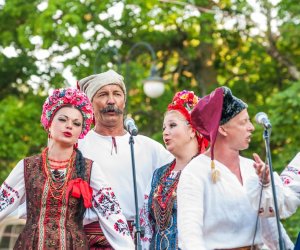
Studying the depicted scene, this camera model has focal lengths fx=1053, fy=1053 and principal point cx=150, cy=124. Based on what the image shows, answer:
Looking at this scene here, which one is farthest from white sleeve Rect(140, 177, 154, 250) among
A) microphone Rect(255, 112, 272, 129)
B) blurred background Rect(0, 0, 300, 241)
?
blurred background Rect(0, 0, 300, 241)

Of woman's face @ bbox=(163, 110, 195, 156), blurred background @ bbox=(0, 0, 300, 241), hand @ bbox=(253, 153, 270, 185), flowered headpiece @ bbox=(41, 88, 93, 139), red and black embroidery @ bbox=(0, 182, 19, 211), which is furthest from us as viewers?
blurred background @ bbox=(0, 0, 300, 241)

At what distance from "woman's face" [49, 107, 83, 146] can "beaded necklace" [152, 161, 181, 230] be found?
937 millimetres

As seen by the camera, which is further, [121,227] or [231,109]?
[121,227]

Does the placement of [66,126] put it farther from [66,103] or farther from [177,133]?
[177,133]

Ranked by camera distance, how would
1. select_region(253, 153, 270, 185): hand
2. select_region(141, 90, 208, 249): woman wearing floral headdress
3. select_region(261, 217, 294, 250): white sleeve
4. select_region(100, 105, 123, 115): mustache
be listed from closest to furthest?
1. select_region(253, 153, 270, 185): hand
2. select_region(261, 217, 294, 250): white sleeve
3. select_region(141, 90, 208, 249): woman wearing floral headdress
4. select_region(100, 105, 123, 115): mustache

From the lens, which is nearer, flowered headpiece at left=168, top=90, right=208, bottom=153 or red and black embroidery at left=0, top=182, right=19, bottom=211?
red and black embroidery at left=0, top=182, right=19, bottom=211

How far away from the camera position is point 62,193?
259 inches

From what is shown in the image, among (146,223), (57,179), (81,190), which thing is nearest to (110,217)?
(81,190)

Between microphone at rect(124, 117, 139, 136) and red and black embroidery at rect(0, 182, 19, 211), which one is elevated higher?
microphone at rect(124, 117, 139, 136)

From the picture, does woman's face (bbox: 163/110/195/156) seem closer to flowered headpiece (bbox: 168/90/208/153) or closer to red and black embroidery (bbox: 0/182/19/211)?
flowered headpiece (bbox: 168/90/208/153)

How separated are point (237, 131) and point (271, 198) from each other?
0.55 meters

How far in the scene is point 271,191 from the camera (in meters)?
6.05

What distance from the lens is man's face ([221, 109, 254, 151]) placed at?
21.1 ft

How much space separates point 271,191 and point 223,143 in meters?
0.54
